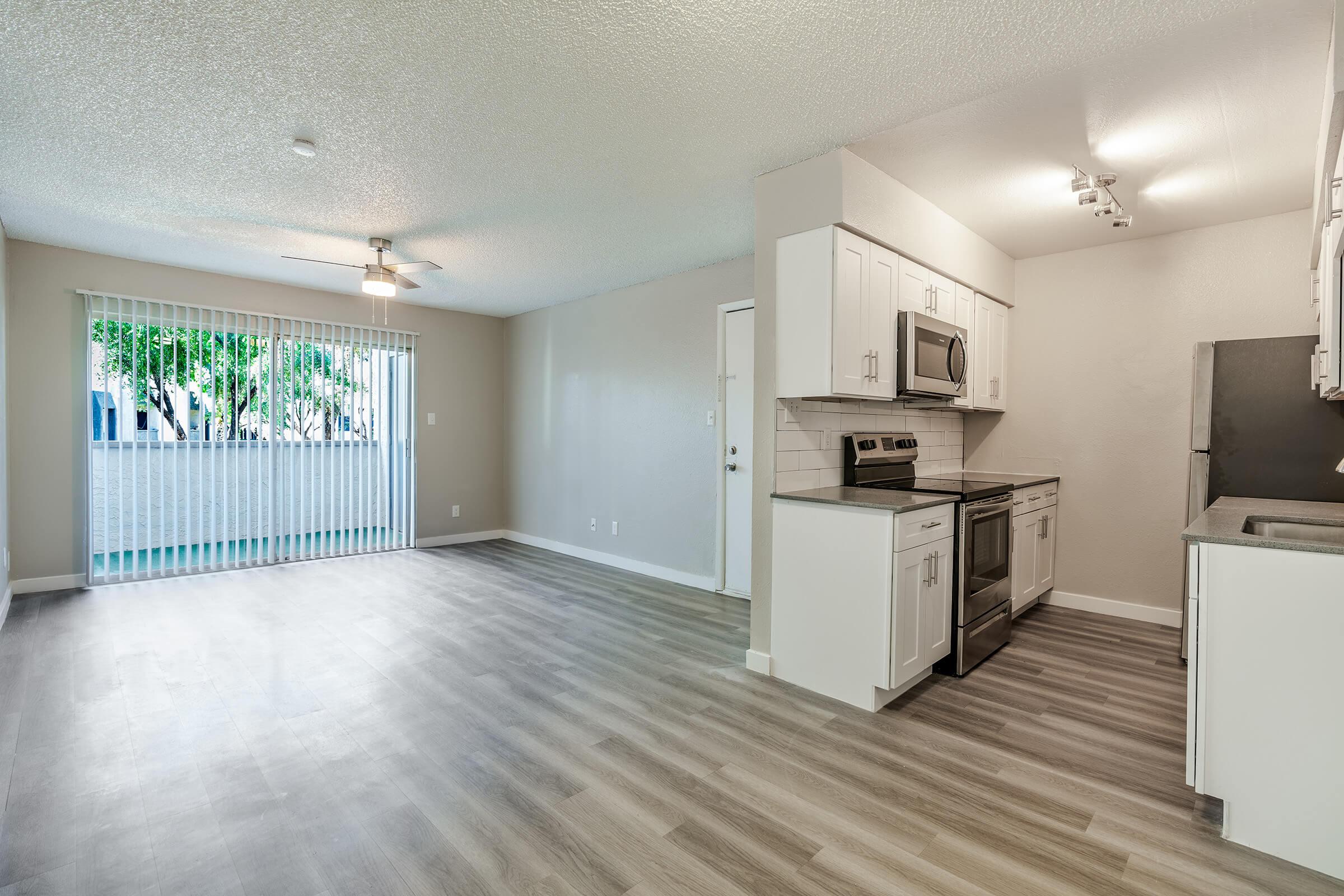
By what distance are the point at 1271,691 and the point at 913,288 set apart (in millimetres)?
2339

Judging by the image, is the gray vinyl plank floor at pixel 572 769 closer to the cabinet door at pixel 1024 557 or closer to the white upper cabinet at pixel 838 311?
the cabinet door at pixel 1024 557

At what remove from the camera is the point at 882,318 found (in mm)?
3211

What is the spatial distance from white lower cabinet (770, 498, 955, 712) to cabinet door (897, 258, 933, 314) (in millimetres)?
1151

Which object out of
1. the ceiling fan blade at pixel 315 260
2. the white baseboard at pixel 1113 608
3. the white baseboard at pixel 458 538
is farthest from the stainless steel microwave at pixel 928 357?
the white baseboard at pixel 458 538

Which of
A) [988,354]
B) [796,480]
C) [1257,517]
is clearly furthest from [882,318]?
[1257,517]

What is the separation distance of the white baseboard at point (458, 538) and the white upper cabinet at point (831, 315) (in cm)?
488

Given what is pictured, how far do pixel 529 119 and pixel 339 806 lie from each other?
270 centimetres

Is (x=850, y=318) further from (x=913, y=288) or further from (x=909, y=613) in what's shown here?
(x=909, y=613)

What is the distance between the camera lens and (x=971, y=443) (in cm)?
483

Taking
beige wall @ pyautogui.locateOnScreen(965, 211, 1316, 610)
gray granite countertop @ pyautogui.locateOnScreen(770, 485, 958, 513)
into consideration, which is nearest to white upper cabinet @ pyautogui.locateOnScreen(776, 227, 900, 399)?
gray granite countertop @ pyautogui.locateOnScreen(770, 485, 958, 513)

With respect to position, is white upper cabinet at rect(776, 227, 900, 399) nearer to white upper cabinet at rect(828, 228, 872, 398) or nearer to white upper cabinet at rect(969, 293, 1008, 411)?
white upper cabinet at rect(828, 228, 872, 398)

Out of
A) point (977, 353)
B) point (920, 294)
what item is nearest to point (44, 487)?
point (920, 294)

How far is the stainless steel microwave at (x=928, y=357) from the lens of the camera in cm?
328

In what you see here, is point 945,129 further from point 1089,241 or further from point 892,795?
point 892,795
